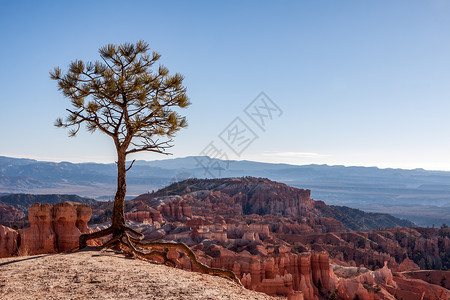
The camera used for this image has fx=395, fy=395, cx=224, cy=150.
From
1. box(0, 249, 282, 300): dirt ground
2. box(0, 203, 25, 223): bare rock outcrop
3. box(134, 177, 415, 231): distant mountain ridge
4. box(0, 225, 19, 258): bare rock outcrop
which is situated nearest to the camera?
box(0, 249, 282, 300): dirt ground

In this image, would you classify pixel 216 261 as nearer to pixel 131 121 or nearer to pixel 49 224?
pixel 49 224

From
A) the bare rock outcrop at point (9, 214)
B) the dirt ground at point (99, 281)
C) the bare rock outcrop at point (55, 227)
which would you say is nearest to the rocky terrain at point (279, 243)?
the bare rock outcrop at point (55, 227)

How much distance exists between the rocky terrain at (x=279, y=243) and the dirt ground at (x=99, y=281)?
29.0ft

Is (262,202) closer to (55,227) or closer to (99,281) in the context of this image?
(55,227)

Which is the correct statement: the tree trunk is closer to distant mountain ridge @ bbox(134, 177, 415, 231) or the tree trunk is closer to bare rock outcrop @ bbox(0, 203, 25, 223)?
distant mountain ridge @ bbox(134, 177, 415, 231)

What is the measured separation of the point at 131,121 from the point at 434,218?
152m

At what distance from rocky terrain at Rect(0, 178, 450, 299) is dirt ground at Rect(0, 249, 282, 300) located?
8834 mm

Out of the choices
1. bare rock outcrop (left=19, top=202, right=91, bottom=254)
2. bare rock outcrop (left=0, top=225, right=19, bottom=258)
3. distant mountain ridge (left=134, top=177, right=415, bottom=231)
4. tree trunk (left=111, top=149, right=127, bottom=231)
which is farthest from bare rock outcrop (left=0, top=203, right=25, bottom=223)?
tree trunk (left=111, top=149, right=127, bottom=231)

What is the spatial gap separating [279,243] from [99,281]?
45840mm

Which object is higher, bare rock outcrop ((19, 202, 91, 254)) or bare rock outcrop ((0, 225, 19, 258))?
bare rock outcrop ((19, 202, 91, 254))

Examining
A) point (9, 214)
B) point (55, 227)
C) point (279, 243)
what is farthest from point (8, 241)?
point (9, 214)

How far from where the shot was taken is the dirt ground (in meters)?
6.34

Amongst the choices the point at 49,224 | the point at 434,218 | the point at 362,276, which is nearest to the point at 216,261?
the point at 362,276

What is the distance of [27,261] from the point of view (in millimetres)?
8547
